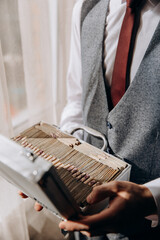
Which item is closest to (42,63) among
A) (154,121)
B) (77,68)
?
(77,68)

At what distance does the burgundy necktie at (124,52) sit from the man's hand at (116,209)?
0.28 metres

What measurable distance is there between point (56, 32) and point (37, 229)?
50.3 inches

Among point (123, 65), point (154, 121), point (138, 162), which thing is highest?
point (123, 65)

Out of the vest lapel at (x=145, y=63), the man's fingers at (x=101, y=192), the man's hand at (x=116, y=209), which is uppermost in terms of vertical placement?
the vest lapel at (x=145, y=63)

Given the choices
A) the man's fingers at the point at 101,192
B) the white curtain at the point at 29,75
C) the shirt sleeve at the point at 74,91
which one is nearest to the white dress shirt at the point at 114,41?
the shirt sleeve at the point at 74,91

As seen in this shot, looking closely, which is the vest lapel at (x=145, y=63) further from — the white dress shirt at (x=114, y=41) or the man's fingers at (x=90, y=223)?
the man's fingers at (x=90, y=223)

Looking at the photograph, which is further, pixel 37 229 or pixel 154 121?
pixel 37 229

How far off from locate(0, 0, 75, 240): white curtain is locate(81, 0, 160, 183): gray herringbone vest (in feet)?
1.23

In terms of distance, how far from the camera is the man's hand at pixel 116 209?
0.43m

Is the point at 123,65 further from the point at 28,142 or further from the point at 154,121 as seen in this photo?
the point at 28,142

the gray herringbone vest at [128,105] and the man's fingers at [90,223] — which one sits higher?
the gray herringbone vest at [128,105]

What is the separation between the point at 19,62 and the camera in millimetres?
967

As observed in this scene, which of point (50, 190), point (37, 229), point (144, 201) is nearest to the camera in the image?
point (50, 190)

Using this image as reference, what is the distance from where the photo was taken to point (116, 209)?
451 mm
